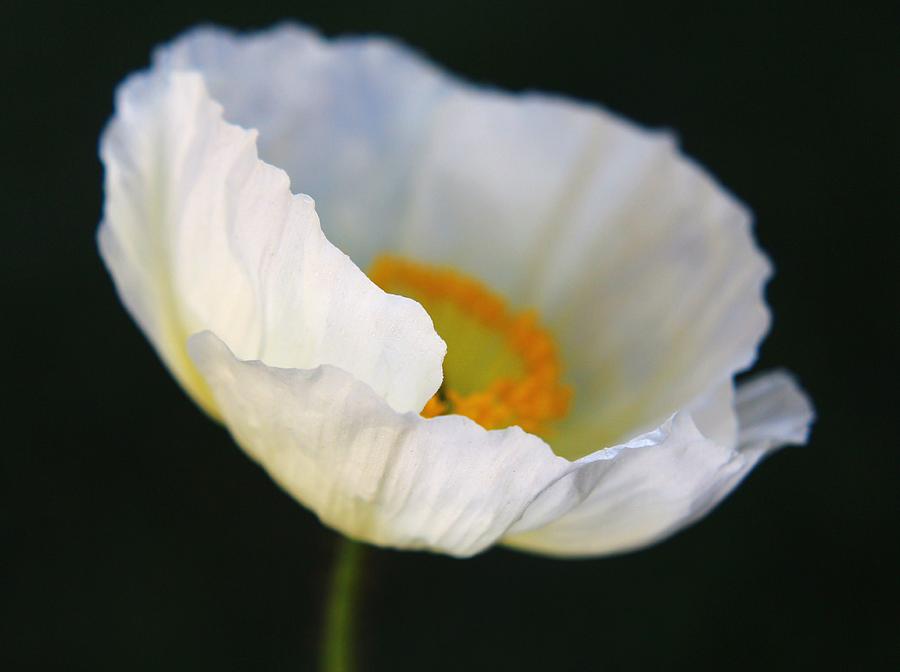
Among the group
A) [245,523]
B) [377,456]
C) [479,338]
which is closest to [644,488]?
[377,456]

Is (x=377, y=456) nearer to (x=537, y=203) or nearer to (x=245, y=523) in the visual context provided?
(x=537, y=203)

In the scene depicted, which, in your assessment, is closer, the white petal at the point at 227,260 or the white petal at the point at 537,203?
the white petal at the point at 227,260

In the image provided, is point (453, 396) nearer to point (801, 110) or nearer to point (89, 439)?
point (89, 439)

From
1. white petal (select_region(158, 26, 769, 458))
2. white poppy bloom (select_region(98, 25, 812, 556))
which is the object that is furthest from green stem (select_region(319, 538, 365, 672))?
white petal (select_region(158, 26, 769, 458))

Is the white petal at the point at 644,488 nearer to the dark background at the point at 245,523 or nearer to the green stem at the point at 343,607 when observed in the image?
the green stem at the point at 343,607

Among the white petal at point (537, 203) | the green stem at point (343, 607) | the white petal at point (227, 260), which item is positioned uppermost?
the white petal at point (537, 203)

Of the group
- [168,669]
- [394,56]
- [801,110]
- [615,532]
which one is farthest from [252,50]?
[801,110]

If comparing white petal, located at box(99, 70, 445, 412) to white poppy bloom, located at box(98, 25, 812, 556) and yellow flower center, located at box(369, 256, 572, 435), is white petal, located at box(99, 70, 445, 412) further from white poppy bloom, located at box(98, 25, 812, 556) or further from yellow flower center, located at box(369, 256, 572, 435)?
yellow flower center, located at box(369, 256, 572, 435)

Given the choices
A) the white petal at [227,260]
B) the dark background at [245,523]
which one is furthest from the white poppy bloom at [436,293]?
the dark background at [245,523]
